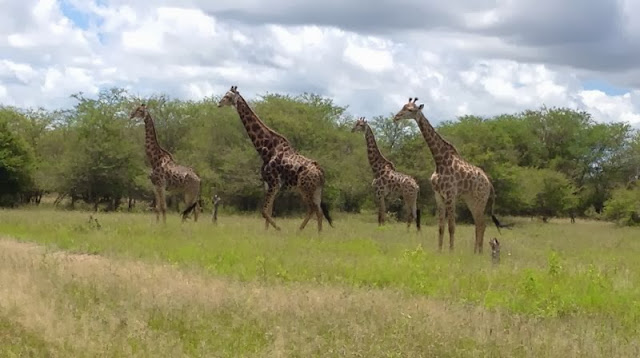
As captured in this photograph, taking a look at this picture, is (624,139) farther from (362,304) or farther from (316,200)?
(362,304)

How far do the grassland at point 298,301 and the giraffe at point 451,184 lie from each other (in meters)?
0.89

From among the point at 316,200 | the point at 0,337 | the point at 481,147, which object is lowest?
the point at 0,337

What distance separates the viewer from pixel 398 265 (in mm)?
14195

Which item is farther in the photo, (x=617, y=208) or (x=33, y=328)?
(x=617, y=208)

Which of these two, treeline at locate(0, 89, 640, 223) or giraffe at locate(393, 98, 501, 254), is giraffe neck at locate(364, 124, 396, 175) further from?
treeline at locate(0, 89, 640, 223)

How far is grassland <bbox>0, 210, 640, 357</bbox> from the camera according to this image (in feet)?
27.9

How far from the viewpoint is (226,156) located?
3922 centimetres

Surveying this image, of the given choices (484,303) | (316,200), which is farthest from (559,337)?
(316,200)

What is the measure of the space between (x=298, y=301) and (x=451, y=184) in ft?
26.0

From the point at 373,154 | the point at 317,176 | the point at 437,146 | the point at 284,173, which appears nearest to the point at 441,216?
the point at 437,146

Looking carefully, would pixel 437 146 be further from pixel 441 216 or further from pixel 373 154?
pixel 373 154

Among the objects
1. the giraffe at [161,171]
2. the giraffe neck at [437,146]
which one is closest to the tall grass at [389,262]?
the giraffe neck at [437,146]

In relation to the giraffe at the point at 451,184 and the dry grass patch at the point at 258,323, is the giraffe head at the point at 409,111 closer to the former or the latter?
the giraffe at the point at 451,184

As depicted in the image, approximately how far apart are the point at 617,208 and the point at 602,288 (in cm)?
3345
